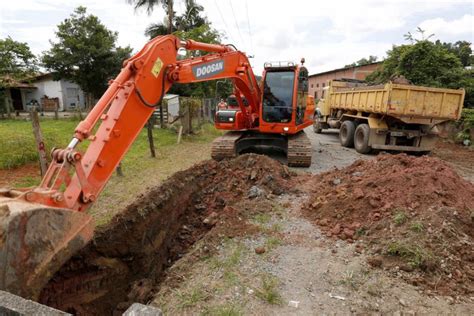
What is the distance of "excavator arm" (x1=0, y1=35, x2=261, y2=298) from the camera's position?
2.20 meters

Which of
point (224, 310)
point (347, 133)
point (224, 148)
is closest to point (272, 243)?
point (224, 310)

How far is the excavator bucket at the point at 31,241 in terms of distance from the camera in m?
2.14

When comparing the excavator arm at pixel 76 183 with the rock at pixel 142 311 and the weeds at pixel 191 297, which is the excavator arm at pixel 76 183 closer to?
the weeds at pixel 191 297

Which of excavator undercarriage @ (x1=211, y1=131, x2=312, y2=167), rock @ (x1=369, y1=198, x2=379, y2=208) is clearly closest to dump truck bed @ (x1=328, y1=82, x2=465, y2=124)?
excavator undercarriage @ (x1=211, y1=131, x2=312, y2=167)

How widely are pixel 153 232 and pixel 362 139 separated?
325 inches

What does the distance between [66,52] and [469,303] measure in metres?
22.8

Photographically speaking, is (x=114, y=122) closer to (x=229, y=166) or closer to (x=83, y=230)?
(x=83, y=230)

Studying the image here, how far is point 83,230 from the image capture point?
263 cm

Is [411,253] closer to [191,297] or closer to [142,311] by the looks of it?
[191,297]

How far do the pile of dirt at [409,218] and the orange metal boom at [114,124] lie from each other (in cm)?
281

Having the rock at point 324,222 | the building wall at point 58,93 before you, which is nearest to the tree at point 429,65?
the rock at point 324,222

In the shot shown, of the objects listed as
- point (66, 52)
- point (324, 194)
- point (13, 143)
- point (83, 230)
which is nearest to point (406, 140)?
point (324, 194)

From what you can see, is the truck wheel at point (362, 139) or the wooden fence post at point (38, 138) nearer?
the wooden fence post at point (38, 138)

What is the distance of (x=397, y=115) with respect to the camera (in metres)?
8.86
